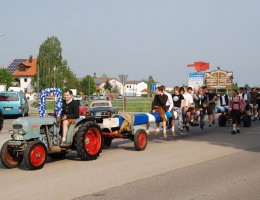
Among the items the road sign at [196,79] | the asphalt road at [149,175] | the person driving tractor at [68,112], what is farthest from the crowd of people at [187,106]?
the road sign at [196,79]

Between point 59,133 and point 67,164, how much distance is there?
82 cm

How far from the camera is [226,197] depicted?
27.4 feet

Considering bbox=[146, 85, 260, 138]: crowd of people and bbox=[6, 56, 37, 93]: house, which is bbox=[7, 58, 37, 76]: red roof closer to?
bbox=[6, 56, 37, 93]: house

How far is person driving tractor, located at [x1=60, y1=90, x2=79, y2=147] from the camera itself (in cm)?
1235

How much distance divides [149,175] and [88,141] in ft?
9.41

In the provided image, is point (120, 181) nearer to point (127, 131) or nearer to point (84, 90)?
point (127, 131)

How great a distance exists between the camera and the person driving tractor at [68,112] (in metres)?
12.4

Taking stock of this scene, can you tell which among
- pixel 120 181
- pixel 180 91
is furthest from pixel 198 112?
pixel 120 181

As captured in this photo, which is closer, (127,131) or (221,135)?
(127,131)

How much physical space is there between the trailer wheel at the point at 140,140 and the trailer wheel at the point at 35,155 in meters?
3.51

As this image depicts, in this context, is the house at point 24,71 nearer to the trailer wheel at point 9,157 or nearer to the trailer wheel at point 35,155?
the trailer wheel at point 9,157

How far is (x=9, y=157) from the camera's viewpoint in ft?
38.8

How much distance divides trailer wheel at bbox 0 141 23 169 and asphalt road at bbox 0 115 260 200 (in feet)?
0.62

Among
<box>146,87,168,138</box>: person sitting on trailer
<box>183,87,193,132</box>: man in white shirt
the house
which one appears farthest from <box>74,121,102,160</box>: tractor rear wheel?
the house
